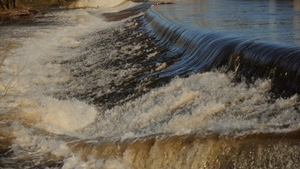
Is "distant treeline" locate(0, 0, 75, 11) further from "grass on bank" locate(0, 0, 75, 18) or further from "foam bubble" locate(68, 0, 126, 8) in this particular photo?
"foam bubble" locate(68, 0, 126, 8)

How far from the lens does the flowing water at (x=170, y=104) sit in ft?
17.5

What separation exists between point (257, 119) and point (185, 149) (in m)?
1.02

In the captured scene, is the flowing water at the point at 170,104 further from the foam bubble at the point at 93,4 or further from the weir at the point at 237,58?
the foam bubble at the point at 93,4

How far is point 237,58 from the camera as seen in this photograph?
8.20 metres

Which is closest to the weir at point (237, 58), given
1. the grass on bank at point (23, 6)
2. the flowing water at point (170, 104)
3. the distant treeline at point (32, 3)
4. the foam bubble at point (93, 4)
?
the flowing water at point (170, 104)

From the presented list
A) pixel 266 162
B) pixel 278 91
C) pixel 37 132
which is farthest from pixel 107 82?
pixel 266 162

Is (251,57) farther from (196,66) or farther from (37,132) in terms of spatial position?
(37,132)

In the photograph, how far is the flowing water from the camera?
210 inches

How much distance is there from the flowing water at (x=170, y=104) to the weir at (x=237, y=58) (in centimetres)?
2

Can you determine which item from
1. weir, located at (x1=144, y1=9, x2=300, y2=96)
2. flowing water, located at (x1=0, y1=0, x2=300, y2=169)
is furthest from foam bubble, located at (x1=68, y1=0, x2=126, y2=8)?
weir, located at (x1=144, y1=9, x2=300, y2=96)

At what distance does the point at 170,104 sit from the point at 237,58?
5.15 ft

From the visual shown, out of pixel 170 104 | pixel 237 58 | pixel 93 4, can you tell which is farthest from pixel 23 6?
pixel 170 104

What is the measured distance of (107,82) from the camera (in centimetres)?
1059

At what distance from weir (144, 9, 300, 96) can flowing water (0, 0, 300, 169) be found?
0.02m
